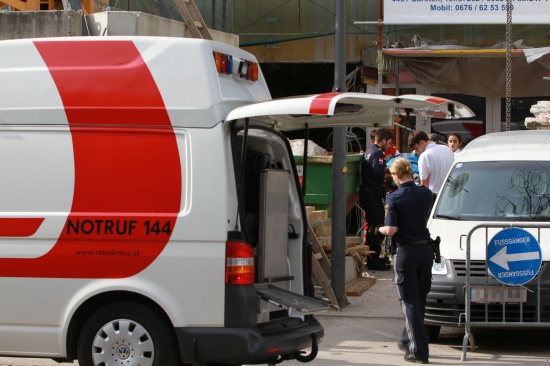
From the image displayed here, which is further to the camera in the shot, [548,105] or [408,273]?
[548,105]

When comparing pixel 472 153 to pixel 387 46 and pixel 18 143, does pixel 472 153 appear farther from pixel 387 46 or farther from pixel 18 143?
pixel 387 46

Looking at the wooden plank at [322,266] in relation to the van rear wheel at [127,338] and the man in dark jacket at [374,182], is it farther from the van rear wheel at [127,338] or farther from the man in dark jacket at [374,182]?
the van rear wheel at [127,338]

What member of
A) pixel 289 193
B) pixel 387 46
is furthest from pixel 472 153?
pixel 387 46

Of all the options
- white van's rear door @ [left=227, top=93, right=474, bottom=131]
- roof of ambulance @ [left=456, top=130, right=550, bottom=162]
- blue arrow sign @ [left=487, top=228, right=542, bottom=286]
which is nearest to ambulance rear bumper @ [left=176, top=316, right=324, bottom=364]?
white van's rear door @ [left=227, top=93, right=474, bottom=131]

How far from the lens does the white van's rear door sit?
6.85 meters

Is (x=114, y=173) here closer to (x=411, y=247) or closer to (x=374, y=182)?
(x=411, y=247)

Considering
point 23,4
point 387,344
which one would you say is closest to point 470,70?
point 23,4

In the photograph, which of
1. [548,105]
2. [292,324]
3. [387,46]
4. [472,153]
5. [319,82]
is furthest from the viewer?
[319,82]

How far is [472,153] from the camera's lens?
1091 centimetres

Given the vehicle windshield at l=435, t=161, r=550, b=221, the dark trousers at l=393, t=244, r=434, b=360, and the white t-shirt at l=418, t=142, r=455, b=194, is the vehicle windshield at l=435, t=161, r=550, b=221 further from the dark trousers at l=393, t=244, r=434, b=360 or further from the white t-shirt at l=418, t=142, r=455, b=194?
the white t-shirt at l=418, t=142, r=455, b=194

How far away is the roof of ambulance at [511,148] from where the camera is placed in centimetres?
1054

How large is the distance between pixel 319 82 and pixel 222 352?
49.1 ft

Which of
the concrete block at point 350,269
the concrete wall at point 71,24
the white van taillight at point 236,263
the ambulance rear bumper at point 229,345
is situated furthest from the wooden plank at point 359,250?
the white van taillight at point 236,263

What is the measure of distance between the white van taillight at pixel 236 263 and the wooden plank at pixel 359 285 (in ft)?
17.3
